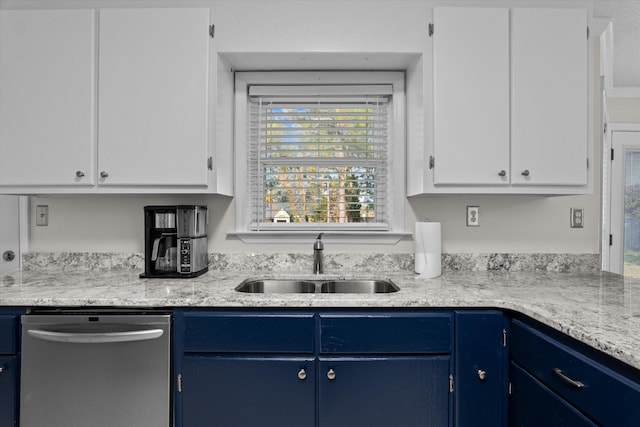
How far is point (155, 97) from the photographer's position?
1771 mm

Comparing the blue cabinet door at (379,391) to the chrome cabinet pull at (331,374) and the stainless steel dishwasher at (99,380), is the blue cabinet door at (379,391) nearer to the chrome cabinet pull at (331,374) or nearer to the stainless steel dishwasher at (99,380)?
the chrome cabinet pull at (331,374)

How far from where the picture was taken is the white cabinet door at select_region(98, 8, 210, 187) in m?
1.77

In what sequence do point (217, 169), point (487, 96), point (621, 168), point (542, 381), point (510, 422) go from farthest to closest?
point (621, 168), point (217, 169), point (487, 96), point (510, 422), point (542, 381)

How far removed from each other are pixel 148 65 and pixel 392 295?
1566 mm

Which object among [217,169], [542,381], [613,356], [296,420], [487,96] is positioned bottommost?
[296,420]

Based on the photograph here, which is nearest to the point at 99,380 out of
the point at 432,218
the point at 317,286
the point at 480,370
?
the point at 317,286

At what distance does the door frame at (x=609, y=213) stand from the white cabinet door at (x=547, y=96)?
65 centimetres

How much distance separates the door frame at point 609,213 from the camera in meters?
2.21

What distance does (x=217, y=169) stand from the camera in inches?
74.2

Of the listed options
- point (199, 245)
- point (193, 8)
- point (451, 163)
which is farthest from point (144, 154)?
point (451, 163)

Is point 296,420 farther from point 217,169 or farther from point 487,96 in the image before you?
point 487,96

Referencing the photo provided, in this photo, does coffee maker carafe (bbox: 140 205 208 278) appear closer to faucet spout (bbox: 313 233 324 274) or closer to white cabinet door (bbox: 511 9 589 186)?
faucet spout (bbox: 313 233 324 274)

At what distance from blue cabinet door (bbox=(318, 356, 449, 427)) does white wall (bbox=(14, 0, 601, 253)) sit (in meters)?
0.79

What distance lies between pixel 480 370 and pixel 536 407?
22 cm
